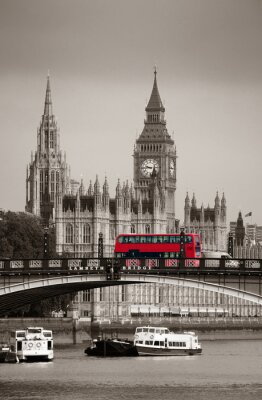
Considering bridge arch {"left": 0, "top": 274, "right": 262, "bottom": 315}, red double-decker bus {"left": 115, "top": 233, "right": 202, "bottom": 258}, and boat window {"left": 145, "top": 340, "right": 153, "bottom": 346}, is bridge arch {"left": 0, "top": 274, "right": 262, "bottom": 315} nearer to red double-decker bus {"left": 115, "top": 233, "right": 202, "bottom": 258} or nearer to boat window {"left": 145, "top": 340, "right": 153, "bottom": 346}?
boat window {"left": 145, "top": 340, "right": 153, "bottom": 346}

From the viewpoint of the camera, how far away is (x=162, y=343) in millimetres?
136750

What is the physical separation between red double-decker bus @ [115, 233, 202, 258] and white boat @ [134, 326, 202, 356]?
2339 cm

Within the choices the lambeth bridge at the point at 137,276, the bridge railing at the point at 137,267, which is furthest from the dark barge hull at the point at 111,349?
the bridge railing at the point at 137,267

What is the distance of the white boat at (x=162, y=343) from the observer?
135 metres

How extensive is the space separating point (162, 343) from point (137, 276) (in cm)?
1822

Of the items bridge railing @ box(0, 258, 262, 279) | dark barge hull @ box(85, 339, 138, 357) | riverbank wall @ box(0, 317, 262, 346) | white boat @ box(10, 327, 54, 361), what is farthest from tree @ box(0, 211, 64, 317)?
bridge railing @ box(0, 258, 262, 279)

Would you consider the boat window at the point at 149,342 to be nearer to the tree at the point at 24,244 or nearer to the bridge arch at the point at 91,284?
the bridge arch at the point at 91,284

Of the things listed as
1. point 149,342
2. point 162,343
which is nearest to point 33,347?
point 149,342

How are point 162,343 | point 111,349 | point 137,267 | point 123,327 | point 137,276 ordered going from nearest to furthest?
point 137,276, point 137,267, point 111,349, point 162,343, point 123,327

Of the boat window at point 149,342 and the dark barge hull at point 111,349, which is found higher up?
the boat window at point 149,342

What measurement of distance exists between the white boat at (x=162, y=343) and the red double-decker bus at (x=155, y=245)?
2339 centimetres

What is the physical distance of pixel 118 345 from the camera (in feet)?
444

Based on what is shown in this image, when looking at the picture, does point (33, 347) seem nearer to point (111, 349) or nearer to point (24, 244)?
point (111, 349)

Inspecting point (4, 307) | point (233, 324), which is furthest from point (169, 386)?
point (233, 324)
